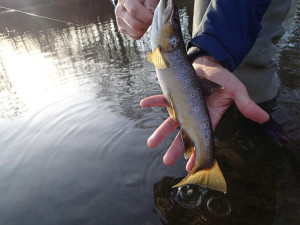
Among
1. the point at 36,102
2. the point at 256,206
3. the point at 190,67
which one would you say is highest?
the point at 190,67

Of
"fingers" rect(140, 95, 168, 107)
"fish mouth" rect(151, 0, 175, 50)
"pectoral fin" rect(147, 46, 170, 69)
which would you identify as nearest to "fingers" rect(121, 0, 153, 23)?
"fish mouth" rect(151, 0, 175, 50)

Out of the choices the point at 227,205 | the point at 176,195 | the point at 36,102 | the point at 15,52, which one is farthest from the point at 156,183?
the point at 15,52

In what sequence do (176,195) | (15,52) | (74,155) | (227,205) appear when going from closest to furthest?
(227,205) < (176,195) < (74,155) < (15,52)

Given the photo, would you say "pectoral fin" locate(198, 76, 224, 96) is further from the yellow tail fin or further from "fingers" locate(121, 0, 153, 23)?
"fingers" locate(121, 0, 153, 23)

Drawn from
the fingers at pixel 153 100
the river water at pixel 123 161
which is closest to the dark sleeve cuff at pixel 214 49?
the fingers at pixel 153 100

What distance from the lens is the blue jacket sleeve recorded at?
9.17ft

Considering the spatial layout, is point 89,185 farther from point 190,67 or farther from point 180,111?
point 190,67

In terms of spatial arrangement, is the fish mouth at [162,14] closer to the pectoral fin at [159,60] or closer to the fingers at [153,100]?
the pectoral fin at [159,60]

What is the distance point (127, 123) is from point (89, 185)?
1559 millimetres

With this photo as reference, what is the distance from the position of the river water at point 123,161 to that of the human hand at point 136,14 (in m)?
1.80

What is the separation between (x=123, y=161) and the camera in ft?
12.5

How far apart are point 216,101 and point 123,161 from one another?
1774mm

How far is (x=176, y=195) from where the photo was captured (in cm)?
311

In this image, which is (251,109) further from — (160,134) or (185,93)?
(160,134)
